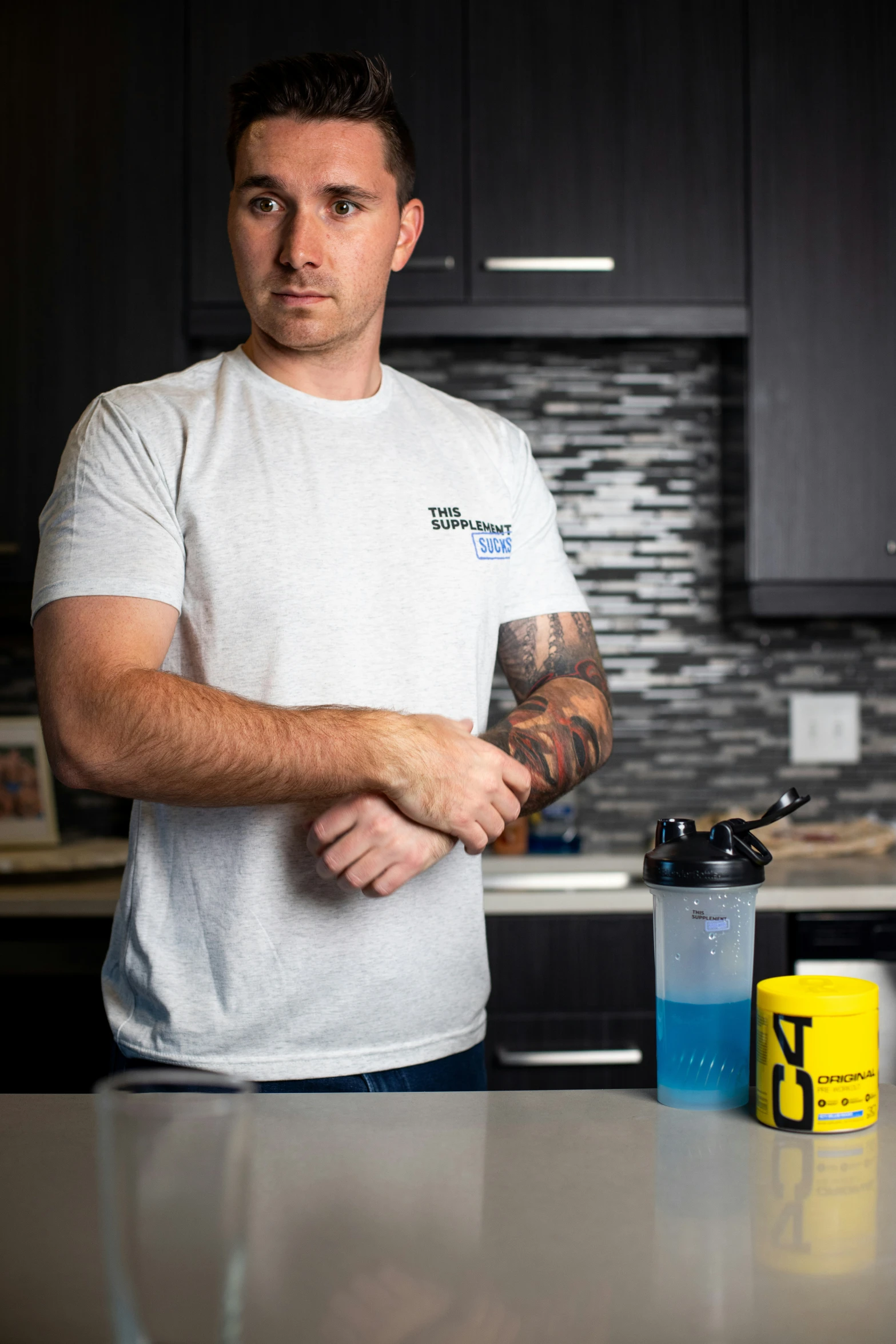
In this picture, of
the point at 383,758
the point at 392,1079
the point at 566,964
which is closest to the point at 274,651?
the point at 383,758

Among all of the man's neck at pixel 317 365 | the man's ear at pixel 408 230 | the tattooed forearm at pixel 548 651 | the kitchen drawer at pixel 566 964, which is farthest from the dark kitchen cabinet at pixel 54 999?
the man's ear at pixel 408 230

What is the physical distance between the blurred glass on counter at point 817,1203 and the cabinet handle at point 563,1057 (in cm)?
124

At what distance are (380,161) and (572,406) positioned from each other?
132cm

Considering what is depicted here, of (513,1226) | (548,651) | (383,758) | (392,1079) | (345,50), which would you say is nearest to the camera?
(513,1226)

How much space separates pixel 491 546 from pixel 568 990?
0.99 meters

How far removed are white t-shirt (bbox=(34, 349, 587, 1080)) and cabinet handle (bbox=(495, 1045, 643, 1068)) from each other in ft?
2.59

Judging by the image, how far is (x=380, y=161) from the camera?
4.43 feet

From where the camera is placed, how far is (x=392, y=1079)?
119 cm

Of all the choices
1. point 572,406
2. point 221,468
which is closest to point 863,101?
point 572,406

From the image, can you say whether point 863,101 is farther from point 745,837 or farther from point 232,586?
point 745,837

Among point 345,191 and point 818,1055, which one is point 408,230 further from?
point 818,1055

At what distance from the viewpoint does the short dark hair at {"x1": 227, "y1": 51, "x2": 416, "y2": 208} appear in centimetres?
131

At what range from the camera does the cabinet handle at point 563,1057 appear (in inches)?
80.1

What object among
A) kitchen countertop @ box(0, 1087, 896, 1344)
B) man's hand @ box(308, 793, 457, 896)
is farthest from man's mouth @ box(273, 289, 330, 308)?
kitchen countertop @ box(0, 1087, 896, 1344)
